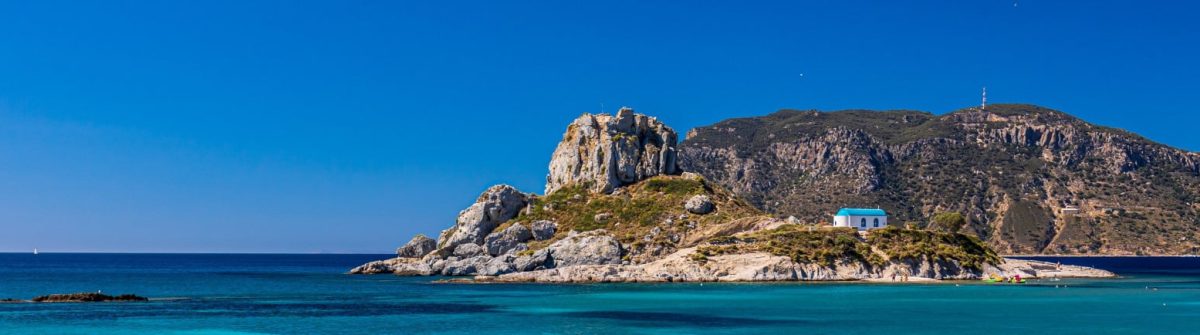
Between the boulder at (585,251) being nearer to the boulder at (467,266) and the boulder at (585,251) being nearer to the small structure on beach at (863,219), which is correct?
the boulder at (467,266)

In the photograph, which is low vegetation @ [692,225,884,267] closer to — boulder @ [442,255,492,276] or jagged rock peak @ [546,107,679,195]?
boulder @ [442,255,492,276]

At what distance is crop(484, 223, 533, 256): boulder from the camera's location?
142250mm

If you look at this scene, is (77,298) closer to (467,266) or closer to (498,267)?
(498,267)

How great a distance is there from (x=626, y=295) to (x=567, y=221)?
5345 cm

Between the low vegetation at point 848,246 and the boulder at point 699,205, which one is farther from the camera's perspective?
the boulder at point 699,205

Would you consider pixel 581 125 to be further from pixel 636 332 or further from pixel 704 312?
pixel 636 332

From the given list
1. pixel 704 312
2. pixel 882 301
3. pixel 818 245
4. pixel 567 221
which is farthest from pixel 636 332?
pixel 567 221

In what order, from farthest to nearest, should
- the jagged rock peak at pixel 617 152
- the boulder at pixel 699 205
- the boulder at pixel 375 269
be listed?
the boulder at pixel 375 269, the jagged rock peak at pixel 617 152, the boulder at pixel 699 205

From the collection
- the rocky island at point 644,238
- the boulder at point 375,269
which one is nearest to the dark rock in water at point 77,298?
the rocky island at point 644,238

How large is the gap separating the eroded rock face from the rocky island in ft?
0.58

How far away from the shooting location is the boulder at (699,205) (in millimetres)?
140375

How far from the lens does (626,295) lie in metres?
93.9

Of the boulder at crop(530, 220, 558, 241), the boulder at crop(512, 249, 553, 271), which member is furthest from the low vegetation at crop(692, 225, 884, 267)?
the boulder at crop(530, 220, 558, 241)

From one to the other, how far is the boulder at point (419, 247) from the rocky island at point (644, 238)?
7.3 inches
